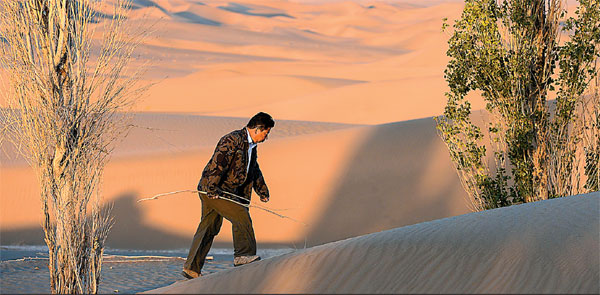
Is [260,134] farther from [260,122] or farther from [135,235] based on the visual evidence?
[135,235]

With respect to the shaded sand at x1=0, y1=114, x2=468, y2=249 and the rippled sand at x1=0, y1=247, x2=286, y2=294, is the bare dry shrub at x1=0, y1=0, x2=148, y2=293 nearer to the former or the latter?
the rippled sand at x1=0, y1=247, x2=286, y2=294

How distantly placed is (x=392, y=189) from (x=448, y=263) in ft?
33.3

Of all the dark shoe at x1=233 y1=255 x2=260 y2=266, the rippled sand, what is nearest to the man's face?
the dark shoe at x1=233 y1=255 x2=260 y2=266

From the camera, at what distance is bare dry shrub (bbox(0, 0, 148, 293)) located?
23.4 feet

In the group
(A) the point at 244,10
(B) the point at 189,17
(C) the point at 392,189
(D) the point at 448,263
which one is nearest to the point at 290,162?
(C) the point at 392,189

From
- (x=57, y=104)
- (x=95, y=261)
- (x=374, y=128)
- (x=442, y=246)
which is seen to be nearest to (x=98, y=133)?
(x=57, y=104)

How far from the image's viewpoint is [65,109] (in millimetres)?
7215

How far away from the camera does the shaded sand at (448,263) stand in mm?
5199

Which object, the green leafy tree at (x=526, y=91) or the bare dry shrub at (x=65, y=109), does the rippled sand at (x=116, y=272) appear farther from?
the green leafy tree at (x=526, y=91)

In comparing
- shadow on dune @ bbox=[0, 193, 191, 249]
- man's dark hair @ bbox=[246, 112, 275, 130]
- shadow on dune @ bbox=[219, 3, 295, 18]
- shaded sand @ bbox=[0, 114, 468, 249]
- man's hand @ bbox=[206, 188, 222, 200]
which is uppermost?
man's dark hair @ bbox=[246, 112, 275, 130]

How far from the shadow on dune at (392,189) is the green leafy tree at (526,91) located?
4.31 metres

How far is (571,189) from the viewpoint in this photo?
9.76 meters

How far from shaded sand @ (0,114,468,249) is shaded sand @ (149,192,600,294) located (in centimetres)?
798

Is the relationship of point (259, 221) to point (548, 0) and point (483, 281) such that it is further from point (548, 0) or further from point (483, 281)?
point (483, 281)
